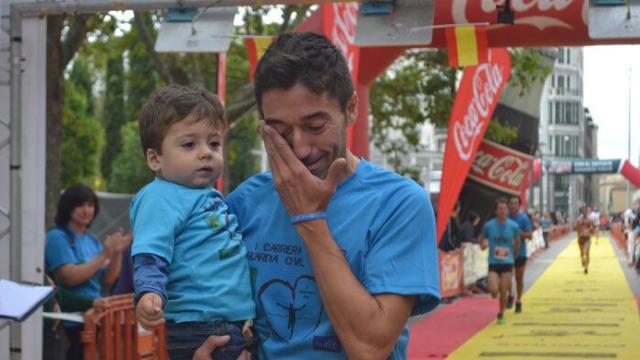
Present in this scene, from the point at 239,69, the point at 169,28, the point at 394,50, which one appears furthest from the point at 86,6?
the point at 239,69

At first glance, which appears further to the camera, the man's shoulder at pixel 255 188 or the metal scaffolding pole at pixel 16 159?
the metal scaffolding pole at pixel 16 159

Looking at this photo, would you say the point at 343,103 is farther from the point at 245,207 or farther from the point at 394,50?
the point at 394,50

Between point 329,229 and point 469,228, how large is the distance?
2032 cm

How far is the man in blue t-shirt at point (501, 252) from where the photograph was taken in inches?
643

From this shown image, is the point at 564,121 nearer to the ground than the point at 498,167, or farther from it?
farther from it

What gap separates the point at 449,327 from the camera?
15.8 m

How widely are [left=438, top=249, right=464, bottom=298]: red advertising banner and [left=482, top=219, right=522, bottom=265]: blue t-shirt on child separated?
92.0 inches

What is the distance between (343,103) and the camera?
257 centimetres

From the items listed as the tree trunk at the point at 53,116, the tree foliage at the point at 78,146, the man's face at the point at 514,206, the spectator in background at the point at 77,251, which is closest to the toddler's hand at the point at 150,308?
the spectator in background at the point at 77,251

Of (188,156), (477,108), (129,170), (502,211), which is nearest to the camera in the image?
(188,156)

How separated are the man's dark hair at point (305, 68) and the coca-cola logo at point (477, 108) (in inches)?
443

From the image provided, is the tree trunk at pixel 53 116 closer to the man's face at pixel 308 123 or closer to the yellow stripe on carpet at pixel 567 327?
the yellow stripe on carpet at pixel 567 327

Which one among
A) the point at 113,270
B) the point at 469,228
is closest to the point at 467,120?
the point at 113,270

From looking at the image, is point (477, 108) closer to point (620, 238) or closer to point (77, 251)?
point (77, 251)
